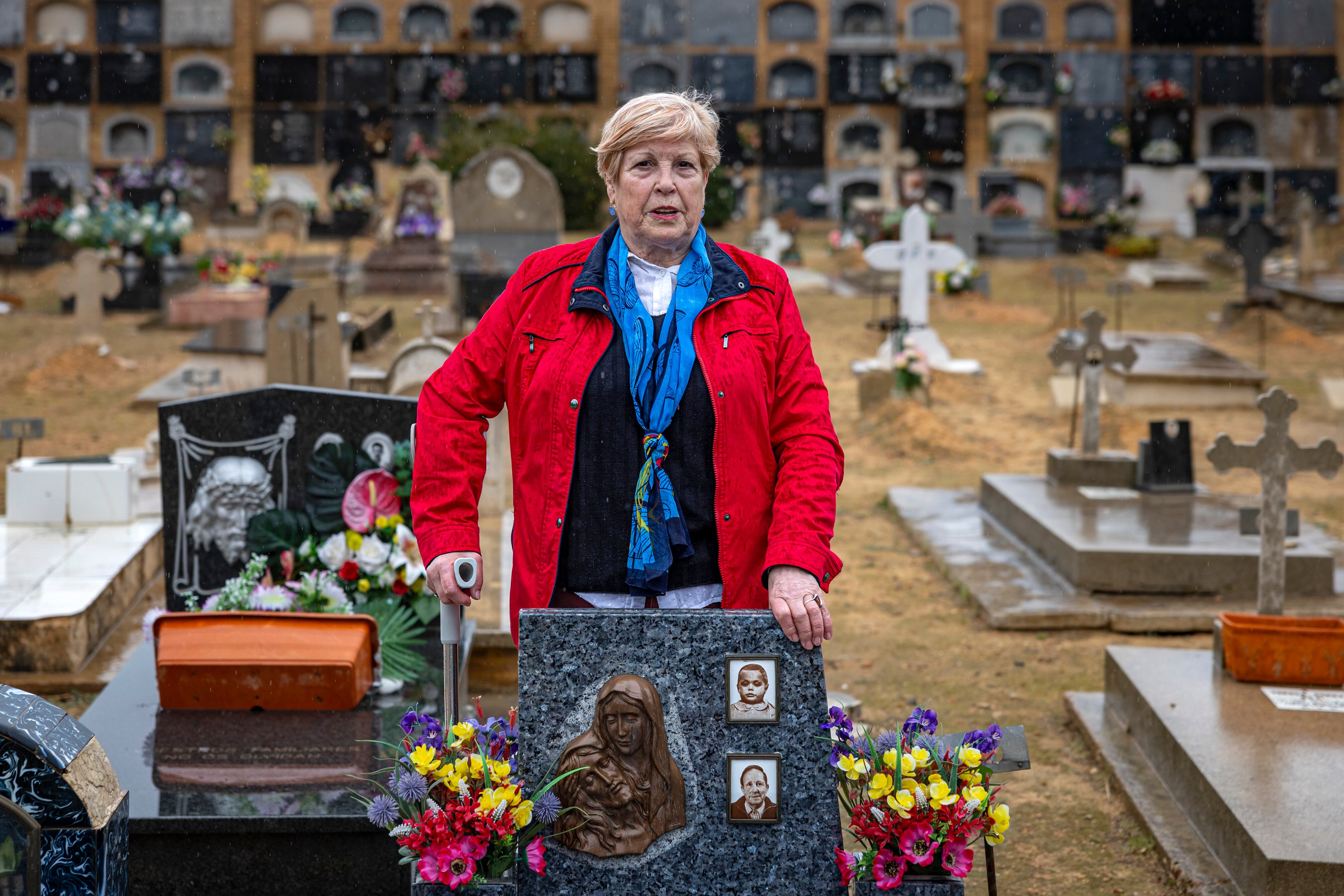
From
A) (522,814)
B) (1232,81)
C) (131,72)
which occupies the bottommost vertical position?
(522,814)

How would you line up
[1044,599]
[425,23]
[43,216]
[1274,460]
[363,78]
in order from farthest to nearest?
[425,23]
[363,78]
[43,216]
[1044,599]
[1274,460]

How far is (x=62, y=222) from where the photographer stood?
16.2 m

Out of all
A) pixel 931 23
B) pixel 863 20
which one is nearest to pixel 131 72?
pixel 863 20

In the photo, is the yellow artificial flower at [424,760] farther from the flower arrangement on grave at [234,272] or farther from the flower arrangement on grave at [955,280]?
the flower arrangement on grave at [234,272]

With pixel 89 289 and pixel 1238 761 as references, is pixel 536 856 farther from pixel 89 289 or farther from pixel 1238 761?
pixel 89 289

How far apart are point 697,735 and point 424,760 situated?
0.45 m

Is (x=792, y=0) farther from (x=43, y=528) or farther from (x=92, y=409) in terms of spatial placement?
(x=43, y=528)

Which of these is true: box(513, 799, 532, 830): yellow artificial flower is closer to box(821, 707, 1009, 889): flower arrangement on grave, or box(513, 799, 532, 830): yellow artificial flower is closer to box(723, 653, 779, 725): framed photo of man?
box(723, 653, 779, 725): framed photo of man

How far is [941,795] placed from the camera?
7.36 feet

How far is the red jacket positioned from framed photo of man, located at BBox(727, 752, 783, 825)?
0.27 meters

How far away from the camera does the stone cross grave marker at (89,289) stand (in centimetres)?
1328

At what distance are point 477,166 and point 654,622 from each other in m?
14.9

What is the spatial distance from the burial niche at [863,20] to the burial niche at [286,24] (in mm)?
12127

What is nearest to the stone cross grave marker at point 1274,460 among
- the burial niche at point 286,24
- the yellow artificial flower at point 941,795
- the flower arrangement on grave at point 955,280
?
the yellow artificial flower at point 941,795
